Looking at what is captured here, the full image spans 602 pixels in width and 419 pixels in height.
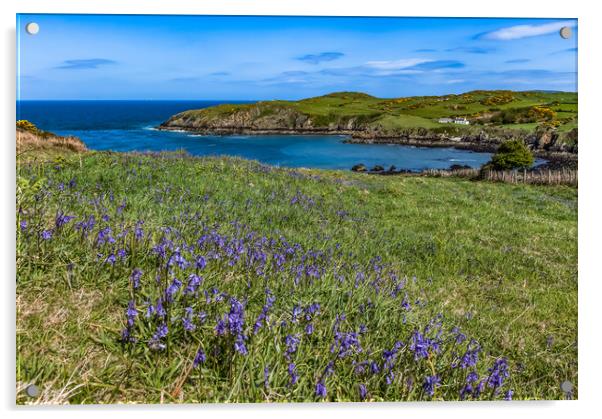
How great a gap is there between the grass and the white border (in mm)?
249

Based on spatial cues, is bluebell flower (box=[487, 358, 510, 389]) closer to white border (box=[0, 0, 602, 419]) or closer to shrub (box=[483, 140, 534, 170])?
white border (box=[0, 0, 602, 419])

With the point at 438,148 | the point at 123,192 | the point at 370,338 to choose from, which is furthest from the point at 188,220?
the point at 438,148

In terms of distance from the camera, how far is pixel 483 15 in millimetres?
5258

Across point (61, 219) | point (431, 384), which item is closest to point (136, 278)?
point (61, 219)

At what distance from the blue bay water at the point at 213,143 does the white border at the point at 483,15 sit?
2.33 ft

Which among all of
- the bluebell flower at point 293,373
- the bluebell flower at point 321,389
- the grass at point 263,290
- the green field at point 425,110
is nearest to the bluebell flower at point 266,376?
the grass at point 263,290

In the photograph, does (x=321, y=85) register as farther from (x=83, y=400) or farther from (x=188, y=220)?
(x=83, y=400)

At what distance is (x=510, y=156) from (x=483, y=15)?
190 cm

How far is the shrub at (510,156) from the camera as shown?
20.4ft

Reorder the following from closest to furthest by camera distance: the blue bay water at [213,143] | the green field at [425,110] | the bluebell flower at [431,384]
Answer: the bluebell flower at [431,384], the blue bay water at [213,143], the green field at [425,110]

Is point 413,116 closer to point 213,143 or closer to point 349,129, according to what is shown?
point 349,129

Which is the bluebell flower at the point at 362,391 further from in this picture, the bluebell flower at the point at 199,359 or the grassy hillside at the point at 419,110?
the grassy hillside at the point at 419,110

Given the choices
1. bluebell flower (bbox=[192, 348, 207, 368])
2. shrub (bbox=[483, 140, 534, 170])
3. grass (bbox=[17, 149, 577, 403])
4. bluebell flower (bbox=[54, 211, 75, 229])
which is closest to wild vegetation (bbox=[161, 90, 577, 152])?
shrub (bbox=[483, 140, 534, 170])

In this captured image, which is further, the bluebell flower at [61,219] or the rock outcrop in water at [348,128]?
the rock outcrop in water at [348,128]
